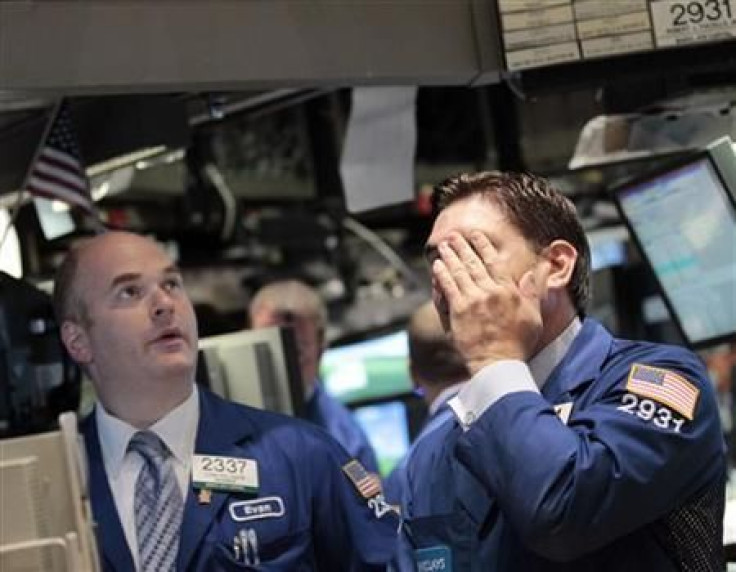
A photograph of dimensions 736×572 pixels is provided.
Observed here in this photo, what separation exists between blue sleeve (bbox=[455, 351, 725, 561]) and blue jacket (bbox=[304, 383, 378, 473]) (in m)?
3.15

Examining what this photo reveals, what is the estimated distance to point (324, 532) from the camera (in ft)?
9.57

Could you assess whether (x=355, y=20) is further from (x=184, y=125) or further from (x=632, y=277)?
(x=632, y=277)

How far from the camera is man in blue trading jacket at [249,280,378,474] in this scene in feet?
17.8

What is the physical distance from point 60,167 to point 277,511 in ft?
4.47

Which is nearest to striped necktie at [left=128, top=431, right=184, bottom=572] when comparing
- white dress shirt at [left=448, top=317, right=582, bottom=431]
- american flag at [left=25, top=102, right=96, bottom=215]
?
white dress shirt at [left=448, top=317, right=582, bottom=431]

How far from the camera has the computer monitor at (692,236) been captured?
3363 millimetres

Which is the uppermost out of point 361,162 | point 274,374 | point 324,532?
point 361,162

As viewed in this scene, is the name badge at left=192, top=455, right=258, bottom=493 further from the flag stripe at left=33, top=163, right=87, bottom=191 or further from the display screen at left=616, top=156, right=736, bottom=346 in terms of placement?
the display screen at left=616, top=156, right=736, bottom=346

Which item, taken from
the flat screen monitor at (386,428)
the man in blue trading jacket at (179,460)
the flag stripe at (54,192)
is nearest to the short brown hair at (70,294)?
the man in blue trading jacket at (179,460)

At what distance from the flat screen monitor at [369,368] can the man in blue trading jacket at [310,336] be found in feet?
4.99

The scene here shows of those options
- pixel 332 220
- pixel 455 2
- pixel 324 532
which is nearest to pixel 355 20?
pixel 455 2

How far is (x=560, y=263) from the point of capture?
2484 millimetres

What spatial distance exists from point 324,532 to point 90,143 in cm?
161

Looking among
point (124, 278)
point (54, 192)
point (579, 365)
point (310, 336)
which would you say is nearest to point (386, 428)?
Result: point (310, 336)
